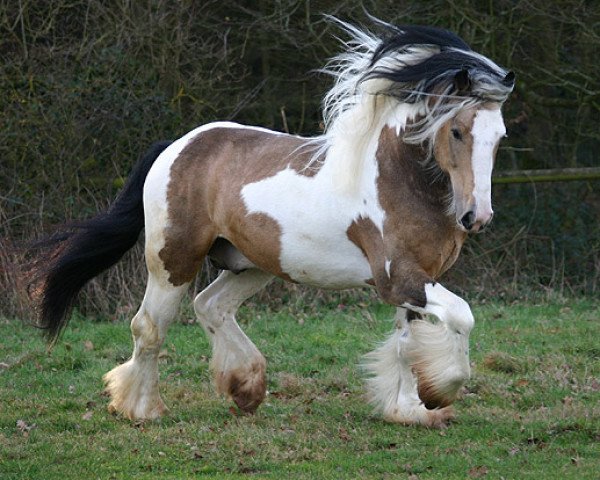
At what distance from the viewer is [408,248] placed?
19.4 feet

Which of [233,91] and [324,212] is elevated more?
[324,212]

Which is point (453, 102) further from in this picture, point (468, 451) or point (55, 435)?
point (55, 435)

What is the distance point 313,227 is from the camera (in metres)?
6.25

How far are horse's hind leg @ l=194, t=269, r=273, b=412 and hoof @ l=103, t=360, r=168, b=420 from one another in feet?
1.33

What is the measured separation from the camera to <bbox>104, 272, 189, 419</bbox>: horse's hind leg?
6711 millimetres

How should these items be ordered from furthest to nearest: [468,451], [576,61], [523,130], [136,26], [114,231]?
[523,130] < [576,61] < [136,26] < [114,231] < [468,451]

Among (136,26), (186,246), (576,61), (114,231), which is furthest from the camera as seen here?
(576,61)

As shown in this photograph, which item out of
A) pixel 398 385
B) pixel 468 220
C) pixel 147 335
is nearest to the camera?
pixel 468 220

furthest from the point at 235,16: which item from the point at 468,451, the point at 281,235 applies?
the point at 468,451

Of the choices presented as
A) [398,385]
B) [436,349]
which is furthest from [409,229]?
[398,385]

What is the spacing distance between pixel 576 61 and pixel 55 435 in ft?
28.8

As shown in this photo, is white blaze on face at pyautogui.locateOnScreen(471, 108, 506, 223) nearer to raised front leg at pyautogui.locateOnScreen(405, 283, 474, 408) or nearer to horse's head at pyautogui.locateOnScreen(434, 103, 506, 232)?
horse's head at pyautogui.locateOnScreen(434, 103, 506, 232)

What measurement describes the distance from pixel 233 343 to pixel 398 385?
1130 millimetres

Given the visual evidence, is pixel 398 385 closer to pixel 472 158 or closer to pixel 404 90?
pixel 472 158
